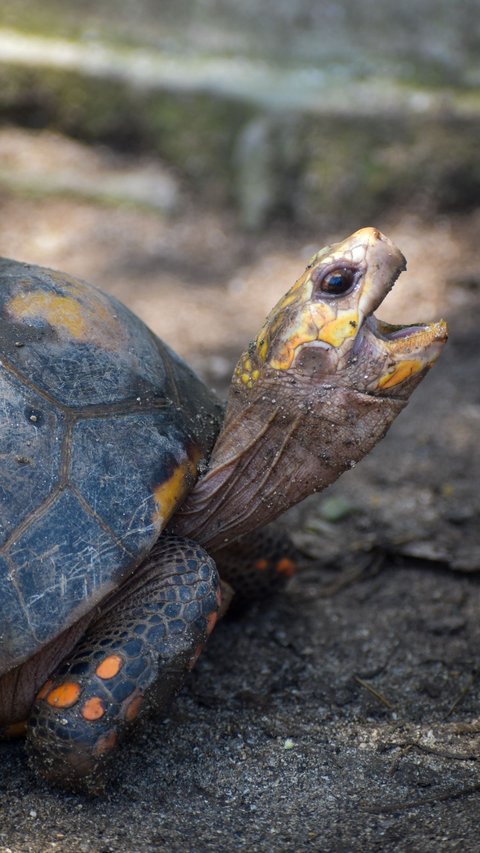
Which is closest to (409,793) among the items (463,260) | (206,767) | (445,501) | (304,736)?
(304,736)

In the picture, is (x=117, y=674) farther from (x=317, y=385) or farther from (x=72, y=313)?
(x=72, y=313)

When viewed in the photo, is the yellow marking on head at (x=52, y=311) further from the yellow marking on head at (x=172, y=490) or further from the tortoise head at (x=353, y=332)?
the tortoise head at (x=353, y=332)

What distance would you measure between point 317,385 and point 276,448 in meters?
0.27

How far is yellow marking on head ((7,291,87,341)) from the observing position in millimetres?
2840

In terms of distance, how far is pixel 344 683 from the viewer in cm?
318

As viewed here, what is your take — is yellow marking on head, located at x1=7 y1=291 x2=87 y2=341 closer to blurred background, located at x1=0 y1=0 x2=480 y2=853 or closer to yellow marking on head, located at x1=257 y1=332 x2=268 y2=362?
yellow marking on head, located at x1=257 y1=332 x2=268 y2=362

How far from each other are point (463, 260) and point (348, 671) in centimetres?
356

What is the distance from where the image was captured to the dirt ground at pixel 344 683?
2.45m

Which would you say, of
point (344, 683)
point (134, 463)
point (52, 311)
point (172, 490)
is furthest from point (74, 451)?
point (344, 683)

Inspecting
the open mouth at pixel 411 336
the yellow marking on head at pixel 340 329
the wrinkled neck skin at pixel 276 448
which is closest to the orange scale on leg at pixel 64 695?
the wrinkled neck skin at pixel 276 448

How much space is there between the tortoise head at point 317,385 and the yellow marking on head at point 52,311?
0.55 metres

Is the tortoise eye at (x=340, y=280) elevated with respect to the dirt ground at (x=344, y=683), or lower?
elevated

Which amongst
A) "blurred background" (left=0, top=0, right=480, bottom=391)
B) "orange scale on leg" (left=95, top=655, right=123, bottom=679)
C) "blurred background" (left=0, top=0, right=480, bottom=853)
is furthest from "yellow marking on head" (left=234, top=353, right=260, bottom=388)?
"blurred background" (left=0, top=0, right=480, bottom=391)

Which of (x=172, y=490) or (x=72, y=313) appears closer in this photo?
(x=172, y=490)
